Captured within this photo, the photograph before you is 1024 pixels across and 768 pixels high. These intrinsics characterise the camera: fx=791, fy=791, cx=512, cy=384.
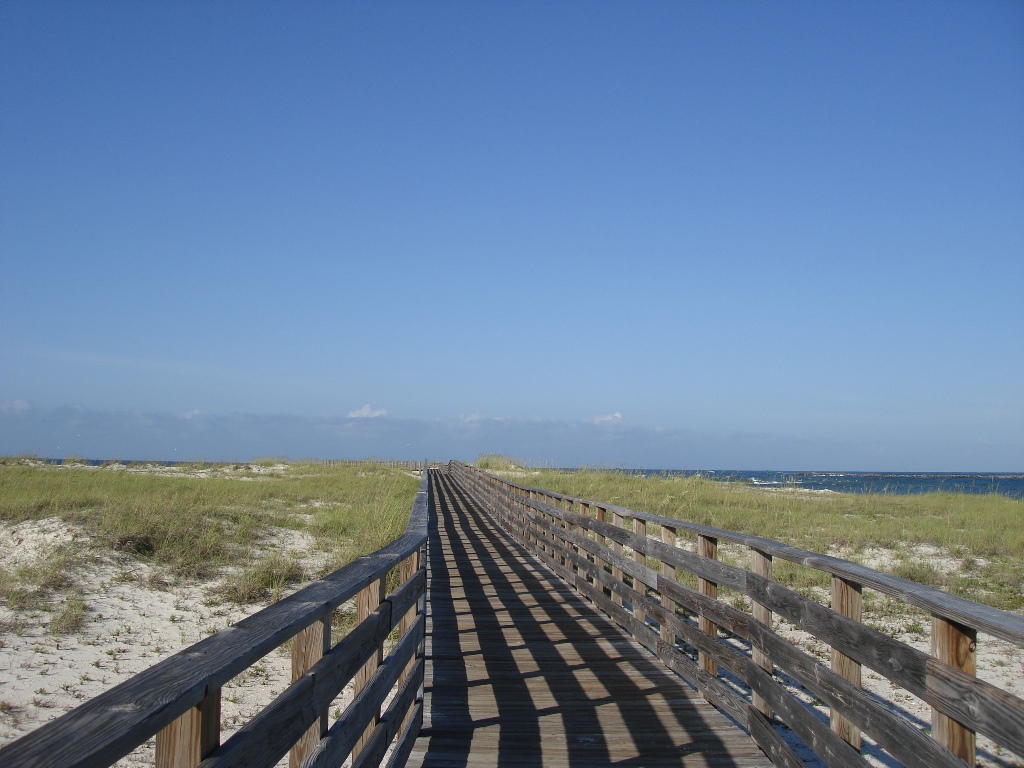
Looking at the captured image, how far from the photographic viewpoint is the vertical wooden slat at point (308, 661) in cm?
262

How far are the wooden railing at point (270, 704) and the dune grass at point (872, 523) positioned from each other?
8082 mm

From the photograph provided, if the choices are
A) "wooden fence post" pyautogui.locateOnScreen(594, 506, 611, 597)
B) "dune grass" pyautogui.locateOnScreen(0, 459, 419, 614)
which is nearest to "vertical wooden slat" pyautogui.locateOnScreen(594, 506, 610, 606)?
"wooden fence post" pyautogui.locateOnScreen(594, 506, 611, 597)

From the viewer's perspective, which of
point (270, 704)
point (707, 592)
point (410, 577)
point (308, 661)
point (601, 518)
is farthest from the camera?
point (601, 518)

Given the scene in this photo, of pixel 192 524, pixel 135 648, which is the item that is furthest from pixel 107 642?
pixel 192 524

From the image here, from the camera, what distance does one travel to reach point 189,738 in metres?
1.70

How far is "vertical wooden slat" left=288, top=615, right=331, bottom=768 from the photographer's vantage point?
262cm

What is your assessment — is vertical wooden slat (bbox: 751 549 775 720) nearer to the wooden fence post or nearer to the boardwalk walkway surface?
the boardwalk walkway surface

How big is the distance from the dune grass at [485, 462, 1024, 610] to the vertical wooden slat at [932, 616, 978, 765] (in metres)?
8.01

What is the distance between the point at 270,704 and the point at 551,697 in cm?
383

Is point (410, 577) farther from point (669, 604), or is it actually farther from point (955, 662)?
point (955, 662)

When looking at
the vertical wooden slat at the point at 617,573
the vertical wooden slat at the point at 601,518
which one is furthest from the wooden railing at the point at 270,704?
the vertical wooden slat at the point at 601,518

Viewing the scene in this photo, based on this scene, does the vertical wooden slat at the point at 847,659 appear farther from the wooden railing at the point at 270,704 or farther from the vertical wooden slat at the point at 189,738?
the vertical wooden slat at the point at 189,738

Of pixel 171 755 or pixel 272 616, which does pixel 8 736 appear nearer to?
pixel 272 616

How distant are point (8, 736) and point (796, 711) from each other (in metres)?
5.66
